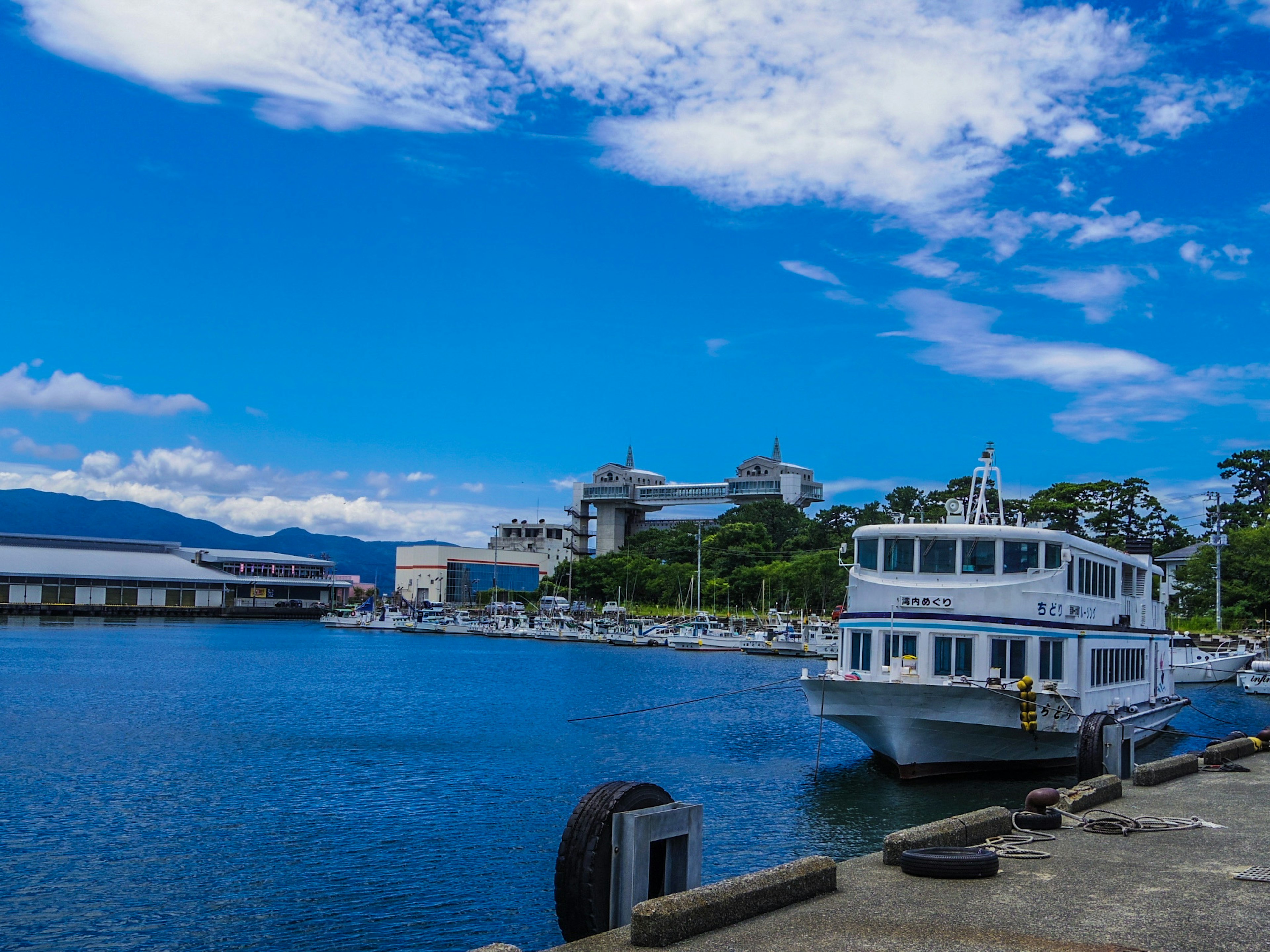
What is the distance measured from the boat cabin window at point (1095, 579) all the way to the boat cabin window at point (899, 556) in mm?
4960

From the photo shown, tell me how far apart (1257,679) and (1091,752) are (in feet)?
186

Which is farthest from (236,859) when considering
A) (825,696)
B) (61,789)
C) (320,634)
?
(320,634)

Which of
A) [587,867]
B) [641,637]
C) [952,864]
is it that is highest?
[587,867]

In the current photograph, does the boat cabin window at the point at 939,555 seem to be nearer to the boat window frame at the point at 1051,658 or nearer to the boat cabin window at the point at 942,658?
the boat cabin window at the point at 942,658

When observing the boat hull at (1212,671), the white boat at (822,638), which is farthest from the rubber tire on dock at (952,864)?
the white boat at (822,638)

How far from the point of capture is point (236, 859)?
24.0 m

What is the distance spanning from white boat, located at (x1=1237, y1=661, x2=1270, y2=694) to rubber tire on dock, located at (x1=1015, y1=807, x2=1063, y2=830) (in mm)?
64129

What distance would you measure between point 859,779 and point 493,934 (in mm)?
16664

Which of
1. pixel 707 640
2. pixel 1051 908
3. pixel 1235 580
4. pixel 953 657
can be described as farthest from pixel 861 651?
pixel 707 640

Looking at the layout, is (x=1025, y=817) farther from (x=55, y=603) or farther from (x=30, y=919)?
(x=55, y=603)

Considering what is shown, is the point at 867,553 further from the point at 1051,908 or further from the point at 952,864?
the point at 1051,908

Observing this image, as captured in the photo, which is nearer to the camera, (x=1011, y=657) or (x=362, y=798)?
(x=1011, y=657)

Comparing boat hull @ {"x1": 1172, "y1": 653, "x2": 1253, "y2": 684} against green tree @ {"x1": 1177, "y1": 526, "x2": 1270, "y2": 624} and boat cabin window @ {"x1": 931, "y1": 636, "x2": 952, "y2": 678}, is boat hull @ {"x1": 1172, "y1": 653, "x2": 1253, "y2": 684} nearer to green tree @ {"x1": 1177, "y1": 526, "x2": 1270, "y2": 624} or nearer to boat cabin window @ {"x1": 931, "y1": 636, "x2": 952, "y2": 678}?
green tree @ {"x1": 1177, "y1": 526, "x2": 1270, "y2": 624}

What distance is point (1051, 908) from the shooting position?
12.1 metres
